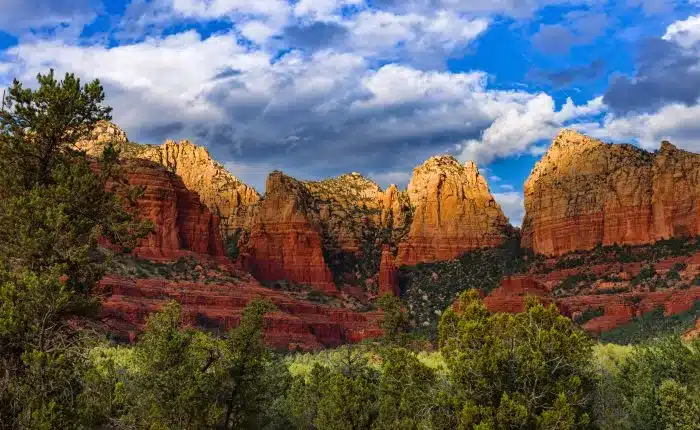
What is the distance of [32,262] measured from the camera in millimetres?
26125

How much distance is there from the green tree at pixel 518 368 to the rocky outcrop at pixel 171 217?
106 metres

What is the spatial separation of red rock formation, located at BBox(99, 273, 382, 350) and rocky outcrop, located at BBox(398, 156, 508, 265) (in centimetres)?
4309

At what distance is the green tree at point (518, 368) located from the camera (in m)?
24.6

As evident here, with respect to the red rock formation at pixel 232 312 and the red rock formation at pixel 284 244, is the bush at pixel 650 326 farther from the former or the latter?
the red rock formation at pixel 284 244

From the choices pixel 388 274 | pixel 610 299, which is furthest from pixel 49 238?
pixel 388 274

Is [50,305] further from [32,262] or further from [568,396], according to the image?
[568,396]

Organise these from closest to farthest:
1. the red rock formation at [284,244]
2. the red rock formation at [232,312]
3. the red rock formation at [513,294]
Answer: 1. the red rock formation at [232,312]
2. the red rock formation at [513,294]
3. the red rock formation at [284,244]

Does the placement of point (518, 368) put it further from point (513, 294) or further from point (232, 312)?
point (513, 294)

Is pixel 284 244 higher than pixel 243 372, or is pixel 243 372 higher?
pixel 284 244

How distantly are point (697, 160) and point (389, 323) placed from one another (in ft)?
327

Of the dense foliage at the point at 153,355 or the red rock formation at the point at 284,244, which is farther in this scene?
the red rock formation at the point at 284,244

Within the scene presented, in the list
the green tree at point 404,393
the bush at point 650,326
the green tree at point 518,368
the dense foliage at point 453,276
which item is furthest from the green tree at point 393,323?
the dense foliage at point 453,276

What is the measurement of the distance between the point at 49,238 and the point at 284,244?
5494 inches

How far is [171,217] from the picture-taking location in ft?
440
